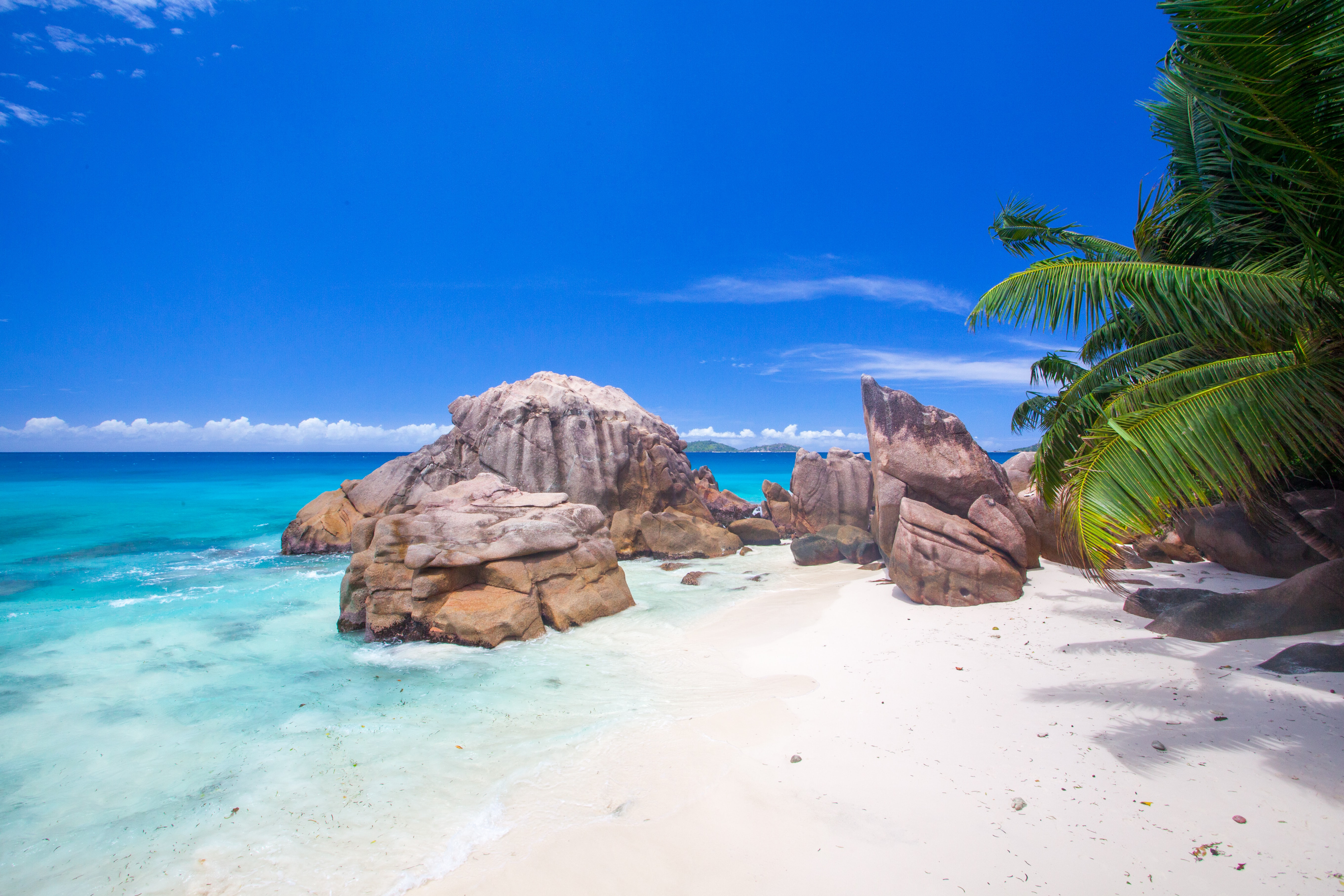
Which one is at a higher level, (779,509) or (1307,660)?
(779,509)

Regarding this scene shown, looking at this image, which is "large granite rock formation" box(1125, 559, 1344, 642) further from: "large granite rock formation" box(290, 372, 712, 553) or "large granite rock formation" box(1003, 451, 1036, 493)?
"large granite rock formation" box(290, 372, 712, 553)

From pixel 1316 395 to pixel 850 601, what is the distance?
8.16 metres

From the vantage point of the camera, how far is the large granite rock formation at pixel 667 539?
69.1ft

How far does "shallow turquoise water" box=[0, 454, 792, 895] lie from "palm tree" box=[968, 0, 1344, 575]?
570cm

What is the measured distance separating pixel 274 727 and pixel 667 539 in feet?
46.4

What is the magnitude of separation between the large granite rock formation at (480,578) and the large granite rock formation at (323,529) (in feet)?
36.7

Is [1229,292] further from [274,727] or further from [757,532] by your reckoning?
[757,532]

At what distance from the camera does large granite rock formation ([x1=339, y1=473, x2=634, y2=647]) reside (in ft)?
37.2

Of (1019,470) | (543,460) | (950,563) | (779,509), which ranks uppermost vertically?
(543,460)

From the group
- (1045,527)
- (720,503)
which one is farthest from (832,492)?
(1045,527)

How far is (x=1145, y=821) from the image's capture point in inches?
178

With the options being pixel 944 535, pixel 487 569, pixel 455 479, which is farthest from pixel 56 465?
pixel 944 535

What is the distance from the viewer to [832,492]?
960 inches

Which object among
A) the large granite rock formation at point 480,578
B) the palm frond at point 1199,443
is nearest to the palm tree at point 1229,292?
the palm frond at point 1199,443
